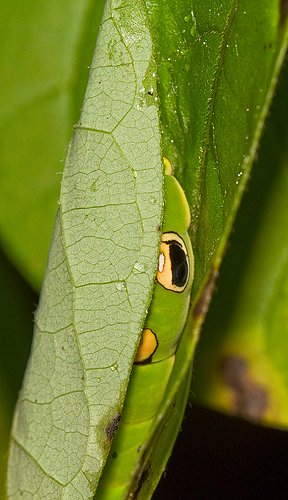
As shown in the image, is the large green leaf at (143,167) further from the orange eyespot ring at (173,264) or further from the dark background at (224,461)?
the dark background at (224,461)

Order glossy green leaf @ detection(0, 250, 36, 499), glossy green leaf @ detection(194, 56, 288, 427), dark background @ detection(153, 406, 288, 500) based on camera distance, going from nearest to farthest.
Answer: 1. glossy green leaf @ detection(194, 56, 288, 427)
2. glossy green leaf @ detection(0, 250, 36, 499)
3. dark background @ detection(153, 406, 288, 500)

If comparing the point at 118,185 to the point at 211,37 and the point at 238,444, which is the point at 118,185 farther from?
the point at 238,444

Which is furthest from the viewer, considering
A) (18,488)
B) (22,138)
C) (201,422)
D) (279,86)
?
(201,422)

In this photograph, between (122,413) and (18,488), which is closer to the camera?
(122,413)

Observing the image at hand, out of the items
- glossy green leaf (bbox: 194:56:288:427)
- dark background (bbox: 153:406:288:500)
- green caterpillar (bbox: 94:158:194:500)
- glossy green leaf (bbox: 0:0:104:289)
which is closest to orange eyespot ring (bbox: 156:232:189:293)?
green caterpillar (bbox: 94:158:194:500)

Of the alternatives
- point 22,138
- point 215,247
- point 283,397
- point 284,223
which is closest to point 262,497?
point 283,397

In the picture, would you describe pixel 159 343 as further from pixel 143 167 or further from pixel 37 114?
pixel 37 114

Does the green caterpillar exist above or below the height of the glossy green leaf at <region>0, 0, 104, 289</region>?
below

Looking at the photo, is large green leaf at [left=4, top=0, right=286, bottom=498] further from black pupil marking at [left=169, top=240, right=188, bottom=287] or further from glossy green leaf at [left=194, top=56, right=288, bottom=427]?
glossy green leaf at [left=194, top=56, right=288, bottom=427]
